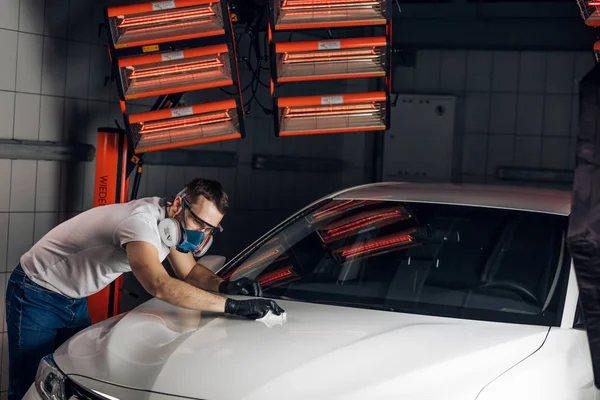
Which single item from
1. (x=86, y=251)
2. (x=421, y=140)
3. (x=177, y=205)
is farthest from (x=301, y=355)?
(x=421, y=140)

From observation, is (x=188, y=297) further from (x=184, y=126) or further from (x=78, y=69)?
(x=78, y=69)

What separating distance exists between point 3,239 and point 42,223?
0.31 m

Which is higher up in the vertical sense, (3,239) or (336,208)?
(336,208)

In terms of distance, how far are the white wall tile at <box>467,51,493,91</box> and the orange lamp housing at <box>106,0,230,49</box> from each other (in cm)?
413

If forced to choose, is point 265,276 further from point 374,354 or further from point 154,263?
point 374,354

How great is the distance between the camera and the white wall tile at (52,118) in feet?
17.2

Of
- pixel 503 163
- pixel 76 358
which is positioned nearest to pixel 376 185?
pixel 76 358

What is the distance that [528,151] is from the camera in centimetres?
827

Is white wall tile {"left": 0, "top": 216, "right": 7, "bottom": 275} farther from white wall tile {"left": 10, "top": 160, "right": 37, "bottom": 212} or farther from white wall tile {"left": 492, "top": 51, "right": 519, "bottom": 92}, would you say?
white wall tile {"left": 492, "top": 51, "right": 519, "bottom": 92}

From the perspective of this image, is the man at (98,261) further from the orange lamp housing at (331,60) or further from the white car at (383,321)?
the orange lamp housing at (331,60)

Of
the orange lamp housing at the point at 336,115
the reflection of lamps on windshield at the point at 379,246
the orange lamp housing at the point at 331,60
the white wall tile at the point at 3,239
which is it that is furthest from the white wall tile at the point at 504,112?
the reflection of lamps on windshield at the point at 379,246

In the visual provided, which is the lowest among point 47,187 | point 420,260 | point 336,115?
point 420,260

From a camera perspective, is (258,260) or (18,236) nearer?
(258,260)

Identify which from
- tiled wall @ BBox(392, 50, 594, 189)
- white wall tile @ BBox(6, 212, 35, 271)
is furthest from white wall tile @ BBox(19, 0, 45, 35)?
tiled wall @ BBox(392, 50, 594, 189)
